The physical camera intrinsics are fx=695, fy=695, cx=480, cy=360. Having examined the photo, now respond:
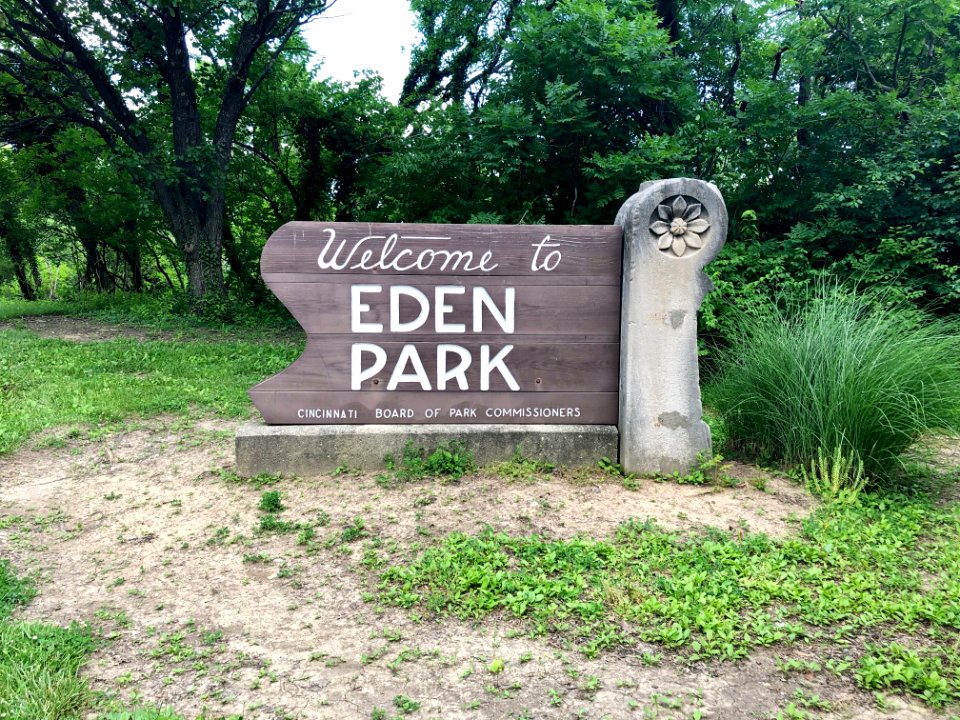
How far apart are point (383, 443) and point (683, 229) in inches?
89.0

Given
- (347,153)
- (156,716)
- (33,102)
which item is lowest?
(156,716)

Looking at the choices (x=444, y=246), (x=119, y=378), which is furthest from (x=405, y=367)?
(x=119, y=378)

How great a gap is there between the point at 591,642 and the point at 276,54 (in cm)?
1312

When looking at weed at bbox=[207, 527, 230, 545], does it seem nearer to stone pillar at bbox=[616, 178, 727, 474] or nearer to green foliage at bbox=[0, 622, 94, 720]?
green foliage at bbox=[0, 622, 94, 720]

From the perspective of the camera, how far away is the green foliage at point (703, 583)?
8.77 ft

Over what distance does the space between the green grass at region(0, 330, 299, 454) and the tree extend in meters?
3.62

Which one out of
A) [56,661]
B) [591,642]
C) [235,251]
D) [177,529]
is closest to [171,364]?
[177,529]

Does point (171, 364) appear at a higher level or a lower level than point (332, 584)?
higher

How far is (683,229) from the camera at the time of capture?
4.16m

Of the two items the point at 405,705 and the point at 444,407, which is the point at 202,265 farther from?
the point at 405,705

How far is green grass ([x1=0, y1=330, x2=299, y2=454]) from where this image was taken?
19.1 feet

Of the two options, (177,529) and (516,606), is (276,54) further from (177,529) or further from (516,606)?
(516,606)

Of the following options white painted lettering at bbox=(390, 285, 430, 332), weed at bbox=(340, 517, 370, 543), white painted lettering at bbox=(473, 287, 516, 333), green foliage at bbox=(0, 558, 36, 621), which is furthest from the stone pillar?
green foliage at bbox=(0, 558, 36, 621)

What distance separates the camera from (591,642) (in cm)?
257
